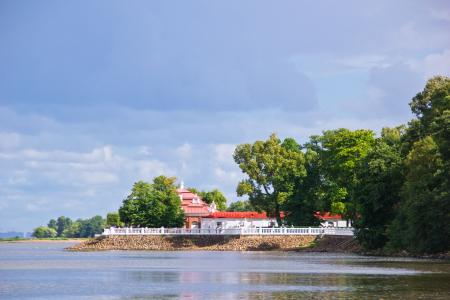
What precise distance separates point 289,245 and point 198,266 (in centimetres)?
4053

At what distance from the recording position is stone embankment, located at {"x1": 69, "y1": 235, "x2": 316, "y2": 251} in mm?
113075

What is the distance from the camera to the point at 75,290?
49.2 m

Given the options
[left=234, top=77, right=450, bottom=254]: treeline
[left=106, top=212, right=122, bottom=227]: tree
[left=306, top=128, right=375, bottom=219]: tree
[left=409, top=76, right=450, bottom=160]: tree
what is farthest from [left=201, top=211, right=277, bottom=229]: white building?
[left=409, top=76, right=450, bottom=160]: tree

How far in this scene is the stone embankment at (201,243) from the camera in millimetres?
113075

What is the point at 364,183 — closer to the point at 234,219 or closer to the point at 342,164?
the point at 342,164

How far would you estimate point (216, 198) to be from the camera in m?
183

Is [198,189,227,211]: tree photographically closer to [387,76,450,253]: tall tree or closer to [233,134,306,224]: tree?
[233,134,306,224]: tree

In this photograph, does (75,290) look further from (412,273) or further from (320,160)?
(320,160)

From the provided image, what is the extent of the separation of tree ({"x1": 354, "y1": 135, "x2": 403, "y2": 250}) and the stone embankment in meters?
21.2

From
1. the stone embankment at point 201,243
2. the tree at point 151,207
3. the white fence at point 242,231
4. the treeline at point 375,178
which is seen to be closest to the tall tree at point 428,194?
the treeline at point 375,178

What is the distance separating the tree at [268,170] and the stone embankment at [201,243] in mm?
5881

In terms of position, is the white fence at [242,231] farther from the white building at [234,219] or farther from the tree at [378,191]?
the tree at [378,191]

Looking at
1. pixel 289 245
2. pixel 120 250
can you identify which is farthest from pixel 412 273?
pixel 120 250

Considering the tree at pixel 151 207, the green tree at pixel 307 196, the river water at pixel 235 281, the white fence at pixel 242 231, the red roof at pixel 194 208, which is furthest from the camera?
the red roof at pixel 194 208
